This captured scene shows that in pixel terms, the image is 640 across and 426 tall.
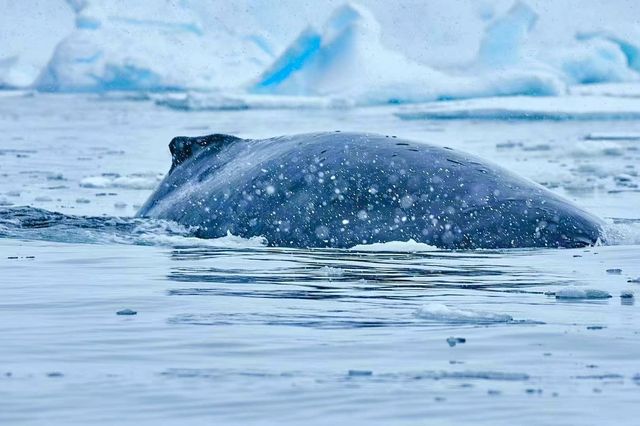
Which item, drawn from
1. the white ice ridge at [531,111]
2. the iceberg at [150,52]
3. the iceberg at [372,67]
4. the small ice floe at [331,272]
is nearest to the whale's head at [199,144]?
the small ice floe at [331,272]

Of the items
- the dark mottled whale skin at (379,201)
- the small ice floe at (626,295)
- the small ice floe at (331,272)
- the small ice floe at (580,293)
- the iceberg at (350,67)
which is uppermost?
the iceberg at (350,67)

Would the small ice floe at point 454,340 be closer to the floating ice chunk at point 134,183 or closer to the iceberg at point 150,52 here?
the floating ice chunk at point 134,183

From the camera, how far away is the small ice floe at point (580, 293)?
538 cm

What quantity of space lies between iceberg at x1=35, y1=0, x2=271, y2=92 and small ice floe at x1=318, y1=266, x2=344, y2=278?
155 ft

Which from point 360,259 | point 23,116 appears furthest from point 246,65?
point 360,259

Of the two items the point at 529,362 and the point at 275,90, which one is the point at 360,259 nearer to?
the point at 529,362

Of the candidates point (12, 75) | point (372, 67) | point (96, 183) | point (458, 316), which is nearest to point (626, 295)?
point (458, 316)

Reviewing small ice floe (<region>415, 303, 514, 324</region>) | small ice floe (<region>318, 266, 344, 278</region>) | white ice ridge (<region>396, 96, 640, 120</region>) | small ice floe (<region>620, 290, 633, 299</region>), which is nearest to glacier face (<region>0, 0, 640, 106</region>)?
white ice ridge (<region>396, 96, 640, 120</region>)

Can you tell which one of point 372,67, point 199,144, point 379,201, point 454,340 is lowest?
point 454,340

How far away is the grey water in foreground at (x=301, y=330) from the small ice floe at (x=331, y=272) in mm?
17

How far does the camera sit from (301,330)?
457cm

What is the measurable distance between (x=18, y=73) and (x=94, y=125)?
3604 cm

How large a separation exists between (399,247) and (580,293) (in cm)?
181

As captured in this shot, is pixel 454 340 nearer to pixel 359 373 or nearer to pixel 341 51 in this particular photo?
pixel 359 373
